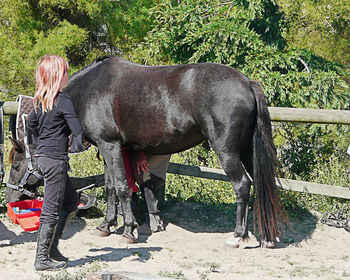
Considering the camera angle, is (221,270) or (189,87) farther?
(189,87)

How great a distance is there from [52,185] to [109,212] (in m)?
1.70

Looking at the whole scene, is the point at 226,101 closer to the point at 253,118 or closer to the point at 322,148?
the point at 253,118

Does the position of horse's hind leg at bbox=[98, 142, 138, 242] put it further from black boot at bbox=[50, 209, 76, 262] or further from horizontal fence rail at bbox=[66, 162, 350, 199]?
black boot at bbox=[50, 209, 76, 262]

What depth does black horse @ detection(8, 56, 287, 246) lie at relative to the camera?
15.0 ft

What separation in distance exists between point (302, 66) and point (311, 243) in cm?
529

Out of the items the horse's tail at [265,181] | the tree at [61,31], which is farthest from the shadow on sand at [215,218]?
the tree at [61,31]

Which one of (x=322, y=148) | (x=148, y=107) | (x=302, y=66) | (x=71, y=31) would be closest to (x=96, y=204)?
(x=148, y=107)

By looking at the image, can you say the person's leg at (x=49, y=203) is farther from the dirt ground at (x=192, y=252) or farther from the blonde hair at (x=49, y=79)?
the blonde hair at (x=49, y=79)

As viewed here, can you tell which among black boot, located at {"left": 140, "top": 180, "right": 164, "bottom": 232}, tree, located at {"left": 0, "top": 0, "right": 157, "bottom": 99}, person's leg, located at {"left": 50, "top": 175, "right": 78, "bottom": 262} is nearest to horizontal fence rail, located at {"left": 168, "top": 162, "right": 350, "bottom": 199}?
black boot, located at {"left": 140, "top": 180, "right": 164, "bottom": 232}

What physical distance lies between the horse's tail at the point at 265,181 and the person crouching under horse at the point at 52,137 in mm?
1801

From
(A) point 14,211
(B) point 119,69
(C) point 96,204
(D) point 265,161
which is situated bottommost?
(C) point 96,204

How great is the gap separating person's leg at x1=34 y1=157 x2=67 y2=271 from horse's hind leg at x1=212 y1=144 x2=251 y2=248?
5.07ft

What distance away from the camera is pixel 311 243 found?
16.3ft

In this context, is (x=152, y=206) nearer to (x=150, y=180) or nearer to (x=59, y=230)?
(x=150, y=180)
